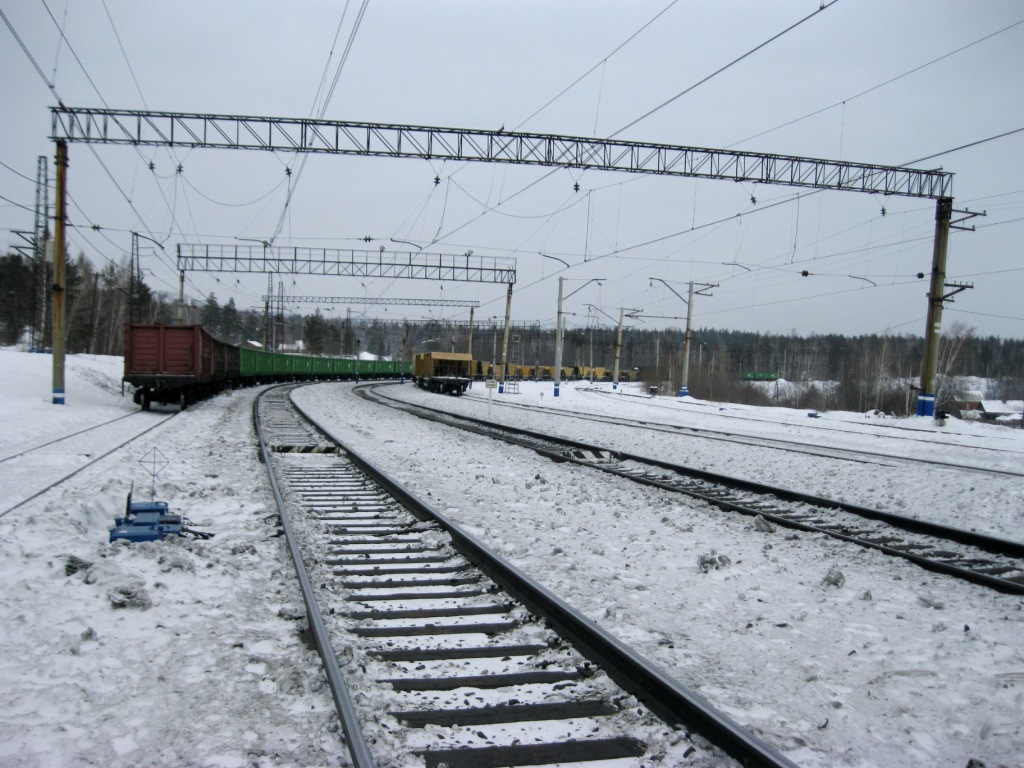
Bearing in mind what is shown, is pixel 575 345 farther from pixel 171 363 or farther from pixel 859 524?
pixel 859 524

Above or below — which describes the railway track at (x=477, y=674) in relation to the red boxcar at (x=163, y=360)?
below

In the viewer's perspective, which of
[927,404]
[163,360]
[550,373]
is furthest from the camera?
[550,373]

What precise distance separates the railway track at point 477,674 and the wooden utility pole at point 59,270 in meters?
17.8

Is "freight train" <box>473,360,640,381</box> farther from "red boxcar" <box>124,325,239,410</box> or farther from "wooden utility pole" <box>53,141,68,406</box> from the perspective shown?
"wooden utility pole" <box>53,141,68,406</box>

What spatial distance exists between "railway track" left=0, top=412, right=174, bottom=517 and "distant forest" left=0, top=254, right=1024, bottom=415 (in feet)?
59.9

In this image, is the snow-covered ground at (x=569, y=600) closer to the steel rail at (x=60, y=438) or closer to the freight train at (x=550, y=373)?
the steel rail at (x=60, y=438)

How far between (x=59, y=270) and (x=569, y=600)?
21.5 meters

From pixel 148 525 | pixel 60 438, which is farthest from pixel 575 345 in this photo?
pixel 148 525

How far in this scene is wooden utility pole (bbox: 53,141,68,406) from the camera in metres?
20.7

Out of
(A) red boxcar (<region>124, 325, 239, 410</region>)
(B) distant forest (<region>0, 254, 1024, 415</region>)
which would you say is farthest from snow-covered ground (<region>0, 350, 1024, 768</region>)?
(B) distant forest (<region>0, 254, 1024, 415</region>)

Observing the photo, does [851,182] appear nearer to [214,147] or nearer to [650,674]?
[214,147]

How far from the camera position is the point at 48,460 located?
12.5m

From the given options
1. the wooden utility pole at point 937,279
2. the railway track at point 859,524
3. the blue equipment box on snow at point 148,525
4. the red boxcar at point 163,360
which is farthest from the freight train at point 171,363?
the wooden utility pole at point 937,279

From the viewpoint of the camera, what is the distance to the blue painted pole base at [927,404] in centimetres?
2538
